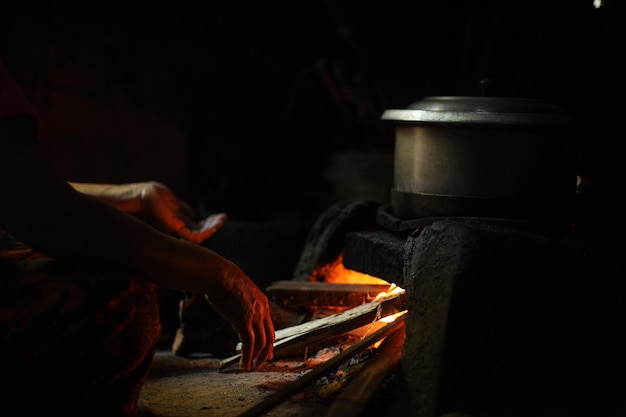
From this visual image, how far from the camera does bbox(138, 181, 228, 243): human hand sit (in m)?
4.16

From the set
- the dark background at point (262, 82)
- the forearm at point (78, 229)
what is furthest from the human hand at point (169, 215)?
the forearm at point (78, 229)

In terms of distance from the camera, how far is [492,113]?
3.16m

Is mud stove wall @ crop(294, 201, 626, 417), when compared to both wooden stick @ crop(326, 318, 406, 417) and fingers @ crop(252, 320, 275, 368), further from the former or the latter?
fingers @ crop(252, 320, 275, 368)

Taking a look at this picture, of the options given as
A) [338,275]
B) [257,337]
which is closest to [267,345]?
[257,337]

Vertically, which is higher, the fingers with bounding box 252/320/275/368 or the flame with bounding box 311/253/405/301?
the fingers with bounding box 252/320/275/368

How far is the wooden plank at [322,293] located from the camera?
376 centimetres

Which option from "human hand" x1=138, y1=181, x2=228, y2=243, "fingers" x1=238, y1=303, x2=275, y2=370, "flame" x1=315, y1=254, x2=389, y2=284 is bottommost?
"flame" x1=315, y1=254, x2=389, y2=284

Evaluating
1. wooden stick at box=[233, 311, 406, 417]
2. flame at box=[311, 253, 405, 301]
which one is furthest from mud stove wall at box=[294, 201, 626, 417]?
flame at box=[311, 253, 405, 301]

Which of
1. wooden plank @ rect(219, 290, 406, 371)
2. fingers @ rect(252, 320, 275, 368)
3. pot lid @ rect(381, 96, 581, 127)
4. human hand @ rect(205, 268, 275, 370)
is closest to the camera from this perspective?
human hand @ rect(205, 268, 275, 370)

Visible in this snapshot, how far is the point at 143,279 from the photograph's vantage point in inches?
93.0

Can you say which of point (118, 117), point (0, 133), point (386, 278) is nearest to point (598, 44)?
point (386, 278)

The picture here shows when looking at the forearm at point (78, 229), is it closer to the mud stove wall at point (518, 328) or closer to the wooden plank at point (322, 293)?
the mud stove wall at point (518, 328)

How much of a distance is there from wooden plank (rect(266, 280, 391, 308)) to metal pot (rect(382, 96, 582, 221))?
651 millimetres

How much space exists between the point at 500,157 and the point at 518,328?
3.08ft
